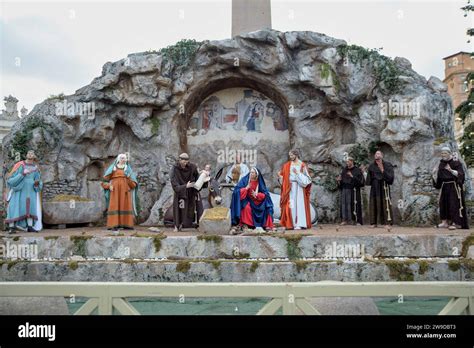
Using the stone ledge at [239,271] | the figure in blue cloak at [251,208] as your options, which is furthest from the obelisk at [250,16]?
the stone ledge at [239,271]

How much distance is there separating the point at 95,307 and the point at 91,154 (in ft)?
41.6

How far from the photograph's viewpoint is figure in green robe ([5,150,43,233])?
34.6 feet

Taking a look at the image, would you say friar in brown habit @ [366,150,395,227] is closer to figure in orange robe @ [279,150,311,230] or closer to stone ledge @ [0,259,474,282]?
figure in orange robe @ [279,150,311,230]

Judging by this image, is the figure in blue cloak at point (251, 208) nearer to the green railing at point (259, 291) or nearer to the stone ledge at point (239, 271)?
the stone ledge at point (239, 271)

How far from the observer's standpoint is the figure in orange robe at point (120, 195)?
1045 cm

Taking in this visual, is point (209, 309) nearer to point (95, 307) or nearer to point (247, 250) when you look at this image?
point (95, 307)

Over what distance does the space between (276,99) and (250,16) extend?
357cm

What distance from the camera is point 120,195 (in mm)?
10477

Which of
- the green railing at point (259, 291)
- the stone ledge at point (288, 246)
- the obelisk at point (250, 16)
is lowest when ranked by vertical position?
the stone ledge at point (288, 246)

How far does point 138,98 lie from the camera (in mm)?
14383

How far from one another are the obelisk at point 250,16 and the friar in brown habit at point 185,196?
7.90 meters

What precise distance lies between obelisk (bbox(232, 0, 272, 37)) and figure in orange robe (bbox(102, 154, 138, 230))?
827 cm

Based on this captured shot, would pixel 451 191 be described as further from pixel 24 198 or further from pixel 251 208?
pixel 24 198

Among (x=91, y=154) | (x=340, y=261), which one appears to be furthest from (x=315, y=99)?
(x=340, y=261)
